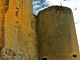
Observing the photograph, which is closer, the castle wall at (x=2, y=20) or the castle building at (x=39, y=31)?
the castle wall at (x=2, y=20)

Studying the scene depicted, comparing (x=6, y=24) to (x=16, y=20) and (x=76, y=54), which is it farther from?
(x=76, y=54)

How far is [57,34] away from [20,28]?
322 cm

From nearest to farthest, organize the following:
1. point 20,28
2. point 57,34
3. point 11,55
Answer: point 11,55 < point 20,28 < point 57,34

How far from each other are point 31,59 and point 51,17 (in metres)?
3.96

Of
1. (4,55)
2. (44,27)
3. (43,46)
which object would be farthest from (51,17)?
(4,55)

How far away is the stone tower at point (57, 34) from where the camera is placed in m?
15.0

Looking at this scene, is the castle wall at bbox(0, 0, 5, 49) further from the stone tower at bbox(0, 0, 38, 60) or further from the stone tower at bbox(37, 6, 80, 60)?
the stone tower at bbox(37, 6, 80, 60)

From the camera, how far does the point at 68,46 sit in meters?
15.1

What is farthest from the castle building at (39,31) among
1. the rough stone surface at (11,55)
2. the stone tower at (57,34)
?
the rough stone surface at (11,55)

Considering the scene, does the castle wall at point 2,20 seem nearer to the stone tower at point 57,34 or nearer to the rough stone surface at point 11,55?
the rough stone surface at point 11,55

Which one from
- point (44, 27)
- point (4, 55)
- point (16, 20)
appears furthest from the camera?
point (44, 27)

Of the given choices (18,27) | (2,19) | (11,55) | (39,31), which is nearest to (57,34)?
(39,31)

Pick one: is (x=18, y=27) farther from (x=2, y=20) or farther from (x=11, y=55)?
(x=11, y=55)

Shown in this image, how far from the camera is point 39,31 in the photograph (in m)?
15.9
